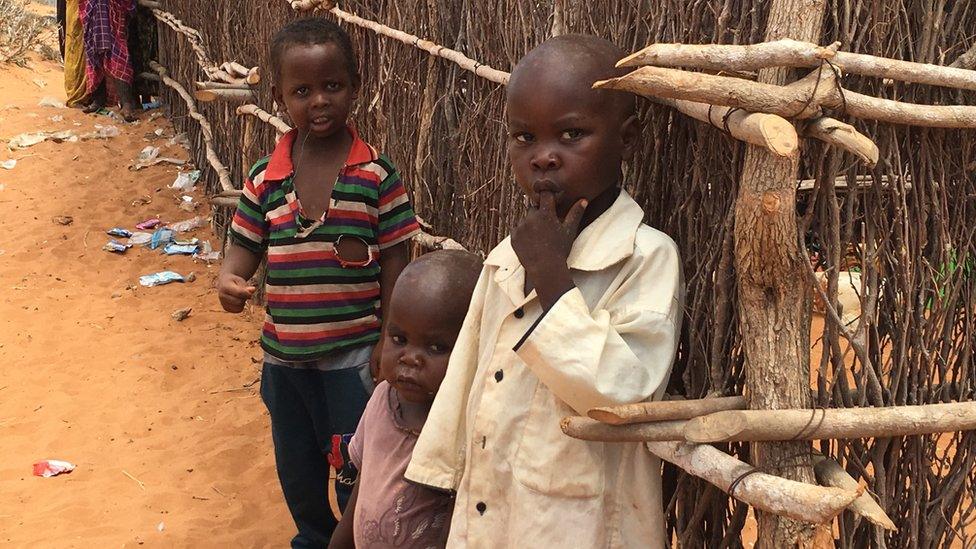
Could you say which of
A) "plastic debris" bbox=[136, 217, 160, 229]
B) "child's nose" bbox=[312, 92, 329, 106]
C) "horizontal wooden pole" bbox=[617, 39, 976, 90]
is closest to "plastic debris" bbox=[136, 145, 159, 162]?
"plastic debris" bbox=[136, 217, 160, 229]

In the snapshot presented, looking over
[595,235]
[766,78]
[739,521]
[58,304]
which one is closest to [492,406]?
[595,235]

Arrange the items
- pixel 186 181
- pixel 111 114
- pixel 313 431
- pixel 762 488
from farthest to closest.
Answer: pixel 111 114, pixel 186 181, pixel 313 431, pixel 762 488

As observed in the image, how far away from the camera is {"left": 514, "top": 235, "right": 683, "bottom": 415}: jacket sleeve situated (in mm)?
1767

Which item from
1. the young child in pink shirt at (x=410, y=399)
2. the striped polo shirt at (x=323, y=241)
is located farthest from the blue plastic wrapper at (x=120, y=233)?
the young child in pink shirt at (x=410, y=399)

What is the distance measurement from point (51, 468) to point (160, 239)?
2972 millimetres

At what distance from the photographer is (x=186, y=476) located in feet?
14.2

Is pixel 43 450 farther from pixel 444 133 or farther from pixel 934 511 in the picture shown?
pixel 934 511

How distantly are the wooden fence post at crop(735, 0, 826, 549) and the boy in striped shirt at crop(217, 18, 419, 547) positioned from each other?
1.39 m

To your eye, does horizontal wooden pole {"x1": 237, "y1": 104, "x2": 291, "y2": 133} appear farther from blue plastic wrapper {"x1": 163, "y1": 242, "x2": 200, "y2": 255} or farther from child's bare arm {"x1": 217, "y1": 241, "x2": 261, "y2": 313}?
child's bare arm {"x1": 217, "y1": 241, "x2": 261, "y2": 313}

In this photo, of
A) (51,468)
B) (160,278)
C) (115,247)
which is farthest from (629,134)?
(115,247)

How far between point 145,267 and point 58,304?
2.41ft

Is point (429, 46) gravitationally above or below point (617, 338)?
above

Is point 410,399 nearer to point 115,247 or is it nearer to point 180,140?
point 115,247

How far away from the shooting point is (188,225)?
728 cm
